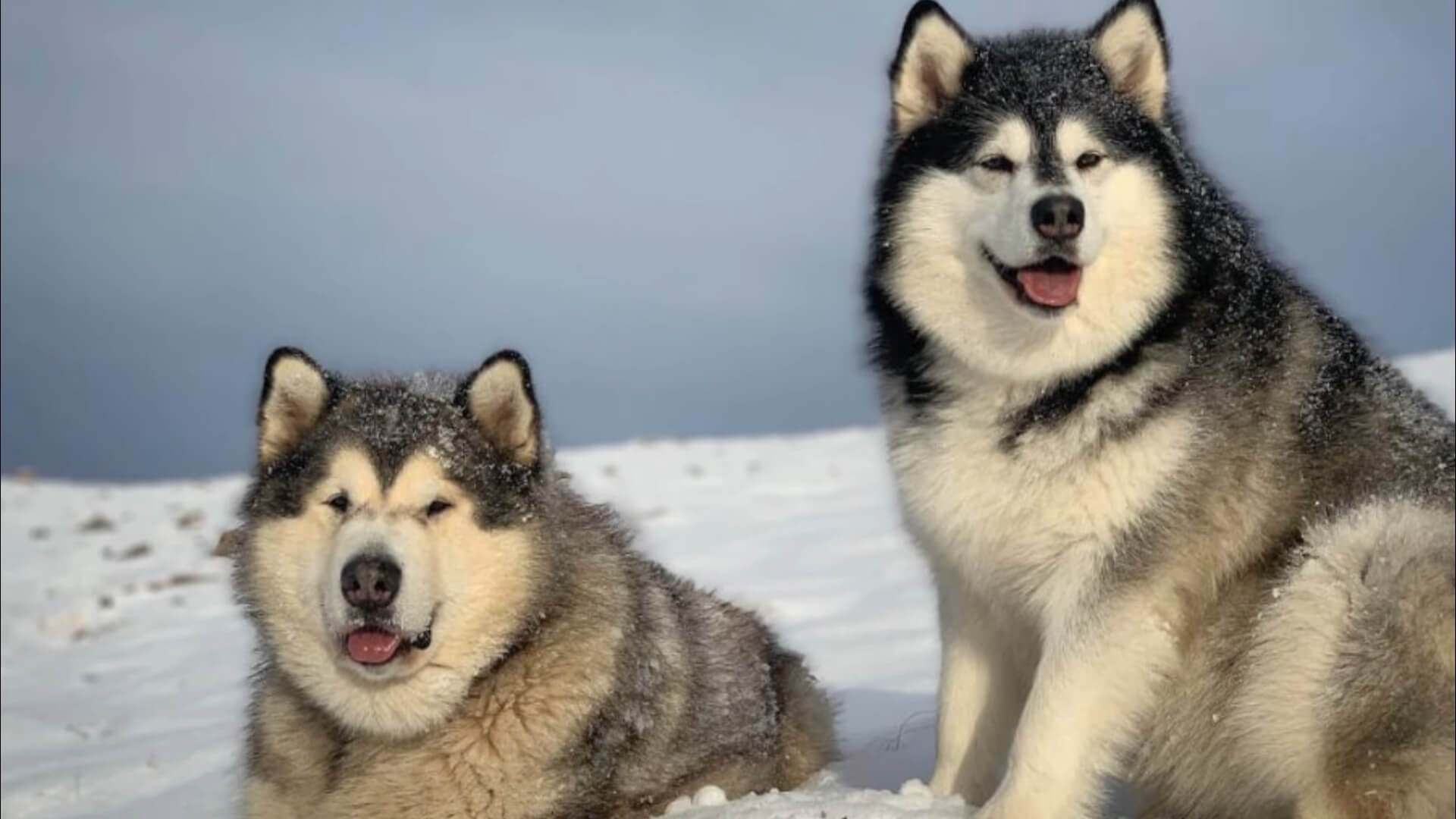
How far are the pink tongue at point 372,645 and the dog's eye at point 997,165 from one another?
8.40ft

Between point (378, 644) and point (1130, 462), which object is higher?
point (1130, 462)

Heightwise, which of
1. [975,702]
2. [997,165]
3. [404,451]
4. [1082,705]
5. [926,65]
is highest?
[926,65]

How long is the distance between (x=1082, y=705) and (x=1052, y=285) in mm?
1336

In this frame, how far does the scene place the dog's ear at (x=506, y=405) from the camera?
Answer: 17.5 feet

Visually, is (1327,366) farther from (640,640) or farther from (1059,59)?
(640,640)

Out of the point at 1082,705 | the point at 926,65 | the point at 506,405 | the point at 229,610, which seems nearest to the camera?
the point at 1082,705

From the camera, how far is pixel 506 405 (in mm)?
5395

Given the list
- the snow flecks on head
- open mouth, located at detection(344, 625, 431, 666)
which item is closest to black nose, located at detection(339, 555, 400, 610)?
open mouth, located at detection(344, 625, 431, 666)

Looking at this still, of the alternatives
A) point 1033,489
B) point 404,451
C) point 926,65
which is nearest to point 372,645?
point 404,451

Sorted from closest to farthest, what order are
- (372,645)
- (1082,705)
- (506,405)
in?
(1082,705)
(372,645)
(506,405)

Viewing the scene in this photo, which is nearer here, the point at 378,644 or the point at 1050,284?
the point at 1050,284

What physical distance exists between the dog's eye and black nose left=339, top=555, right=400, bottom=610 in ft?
7.78

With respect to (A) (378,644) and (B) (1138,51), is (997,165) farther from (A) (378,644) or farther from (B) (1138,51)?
(A) (378,644)

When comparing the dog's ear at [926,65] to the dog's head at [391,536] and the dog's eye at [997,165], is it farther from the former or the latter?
the dog's head at [391,536]
